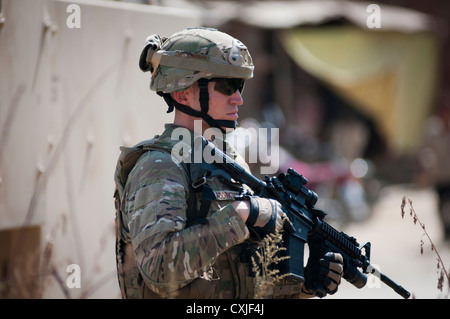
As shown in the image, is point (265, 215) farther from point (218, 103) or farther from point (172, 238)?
point (218, 103)

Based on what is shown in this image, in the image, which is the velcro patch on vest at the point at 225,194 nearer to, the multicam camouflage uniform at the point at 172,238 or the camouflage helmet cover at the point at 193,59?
the multicam camouflage uniform at the point at 172,238

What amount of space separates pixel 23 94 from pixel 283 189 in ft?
7.78

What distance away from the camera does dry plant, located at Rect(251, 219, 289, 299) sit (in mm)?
2713

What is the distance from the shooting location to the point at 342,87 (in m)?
12.9

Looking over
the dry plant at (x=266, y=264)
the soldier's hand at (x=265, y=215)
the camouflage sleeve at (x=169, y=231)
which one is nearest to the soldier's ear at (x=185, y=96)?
the camouflage sleeve at (x=169, y=231)

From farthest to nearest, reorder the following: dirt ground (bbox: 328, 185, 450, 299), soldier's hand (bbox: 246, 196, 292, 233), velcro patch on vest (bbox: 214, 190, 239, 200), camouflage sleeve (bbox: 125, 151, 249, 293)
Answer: dirt ground (bbox: 328, 185, 450, 299) → velcro patch on vest (bbox: 214, 190, 239, 200) → soldier's hand (bbox: 246, 196, 292, 233) → camouflage sleeve (bbox: 125, 151, 249, 293)

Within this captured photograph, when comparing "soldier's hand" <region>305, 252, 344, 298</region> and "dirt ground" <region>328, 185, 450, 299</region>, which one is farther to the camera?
"dirt ground" <region>328, 185, 450, 299</region>

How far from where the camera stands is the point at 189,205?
2.68 m

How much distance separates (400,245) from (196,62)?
7053mm

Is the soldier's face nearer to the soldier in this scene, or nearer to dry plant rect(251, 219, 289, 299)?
the soldier

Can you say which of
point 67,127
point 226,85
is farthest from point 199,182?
point 67,127

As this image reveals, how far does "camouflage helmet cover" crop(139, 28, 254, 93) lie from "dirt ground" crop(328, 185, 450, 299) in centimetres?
326

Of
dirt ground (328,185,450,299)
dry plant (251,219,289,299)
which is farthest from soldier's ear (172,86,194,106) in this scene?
dirt ground (328,185,450,299)
